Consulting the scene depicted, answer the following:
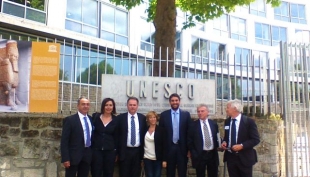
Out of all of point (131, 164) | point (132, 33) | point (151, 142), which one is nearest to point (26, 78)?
point (131, 164)

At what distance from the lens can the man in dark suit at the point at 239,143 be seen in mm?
5387

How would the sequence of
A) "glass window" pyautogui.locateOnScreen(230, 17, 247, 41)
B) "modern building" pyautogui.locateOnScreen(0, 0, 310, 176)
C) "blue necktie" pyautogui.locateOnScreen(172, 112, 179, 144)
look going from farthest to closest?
"glass window" pyautogui.locateOnScreen(230, 17, 247, 41) → "modern building" pyautogui.locateOnScreen(0, 0, 310, 176) → "blue necktie" pyautogui.locateOnScreen(172, 112, 179, 144)

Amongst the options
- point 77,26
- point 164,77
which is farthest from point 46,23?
point 164,77

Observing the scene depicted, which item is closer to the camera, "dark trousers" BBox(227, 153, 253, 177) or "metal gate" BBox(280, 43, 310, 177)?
"dark trousers" BBox(227, 153, 253, 177)

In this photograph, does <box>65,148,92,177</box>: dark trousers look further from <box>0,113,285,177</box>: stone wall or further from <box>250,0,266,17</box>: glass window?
<box>250,0,266,17</box>: glass window

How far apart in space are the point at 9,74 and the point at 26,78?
0.33 metres

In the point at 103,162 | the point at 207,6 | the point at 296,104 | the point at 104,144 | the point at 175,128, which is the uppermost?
the point at 207,6

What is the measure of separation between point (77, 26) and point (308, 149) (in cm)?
1360

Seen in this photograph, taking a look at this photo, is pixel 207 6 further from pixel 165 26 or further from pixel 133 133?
pixel 133 133

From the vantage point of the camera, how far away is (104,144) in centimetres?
557

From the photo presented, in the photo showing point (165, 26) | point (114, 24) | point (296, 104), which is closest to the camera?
point (296, 104)

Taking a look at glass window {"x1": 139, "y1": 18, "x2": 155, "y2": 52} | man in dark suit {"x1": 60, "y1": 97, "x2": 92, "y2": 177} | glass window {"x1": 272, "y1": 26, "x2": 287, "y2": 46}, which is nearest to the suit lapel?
man in dark suit {"x1": 60, "y1": 97, "x2": 92, "y2": 177}

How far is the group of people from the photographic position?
5453 mm

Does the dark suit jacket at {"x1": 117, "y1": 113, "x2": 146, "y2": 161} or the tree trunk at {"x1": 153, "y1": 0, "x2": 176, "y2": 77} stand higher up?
the tree trunk at {"x1": 153, "y1": 0, "x2": 176, "y2": 77}
